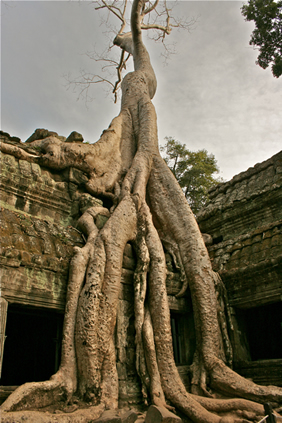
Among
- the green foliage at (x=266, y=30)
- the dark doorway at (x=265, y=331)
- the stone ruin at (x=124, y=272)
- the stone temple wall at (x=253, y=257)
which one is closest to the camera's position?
the stone ruin at (x=124, y=272)

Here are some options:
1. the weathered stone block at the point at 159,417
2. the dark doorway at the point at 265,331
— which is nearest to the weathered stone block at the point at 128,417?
the weathered stone block at the point at 159,417

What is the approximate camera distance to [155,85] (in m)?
8.21

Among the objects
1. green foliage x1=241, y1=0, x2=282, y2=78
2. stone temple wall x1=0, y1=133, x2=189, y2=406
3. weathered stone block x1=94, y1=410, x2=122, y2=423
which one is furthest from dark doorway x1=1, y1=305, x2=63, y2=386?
green foliage x1=241, y1=0, x2=282, y2=78

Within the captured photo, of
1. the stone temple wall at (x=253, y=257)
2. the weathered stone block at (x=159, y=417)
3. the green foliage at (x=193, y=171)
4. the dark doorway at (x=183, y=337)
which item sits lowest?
the weathered stone block at (x=159, y=417)

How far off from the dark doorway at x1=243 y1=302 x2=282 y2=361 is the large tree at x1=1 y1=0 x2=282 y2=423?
1251 mm

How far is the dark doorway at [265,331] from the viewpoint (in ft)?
18.9

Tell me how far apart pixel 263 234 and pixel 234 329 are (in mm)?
1517

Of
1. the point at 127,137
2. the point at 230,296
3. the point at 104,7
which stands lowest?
the point at 230,296

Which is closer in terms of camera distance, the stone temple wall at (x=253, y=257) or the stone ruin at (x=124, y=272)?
the stone ruin at (x=124, y=272)

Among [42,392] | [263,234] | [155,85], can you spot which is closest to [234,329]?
[263,234]

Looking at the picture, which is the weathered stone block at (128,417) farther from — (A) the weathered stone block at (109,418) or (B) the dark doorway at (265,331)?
(B) the dark doorway at (265,331)

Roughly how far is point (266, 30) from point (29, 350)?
8843 millimetres

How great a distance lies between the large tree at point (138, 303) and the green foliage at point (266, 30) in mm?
4287

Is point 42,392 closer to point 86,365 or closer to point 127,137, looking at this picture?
point 86,365
